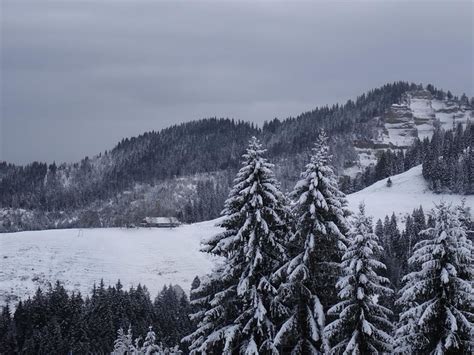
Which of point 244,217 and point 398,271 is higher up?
point 244,217

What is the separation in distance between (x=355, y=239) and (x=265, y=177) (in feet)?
15.5

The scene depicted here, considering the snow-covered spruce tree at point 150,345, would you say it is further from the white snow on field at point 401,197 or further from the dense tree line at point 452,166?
the dense tree line at point 452,166

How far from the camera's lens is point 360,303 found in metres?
19.8

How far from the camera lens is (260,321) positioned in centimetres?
2088

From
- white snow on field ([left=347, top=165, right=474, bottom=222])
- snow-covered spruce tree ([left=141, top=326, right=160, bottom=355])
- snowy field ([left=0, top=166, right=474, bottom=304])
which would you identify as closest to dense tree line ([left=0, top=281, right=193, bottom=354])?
snowy field ([left=0, top=166, right=474, bottom=304])

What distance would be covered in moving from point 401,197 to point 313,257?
132 metres

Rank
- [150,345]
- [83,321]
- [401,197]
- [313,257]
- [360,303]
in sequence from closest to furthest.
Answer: [360,303]
[313,257]
[150,345]
[83,321]
[401,197]

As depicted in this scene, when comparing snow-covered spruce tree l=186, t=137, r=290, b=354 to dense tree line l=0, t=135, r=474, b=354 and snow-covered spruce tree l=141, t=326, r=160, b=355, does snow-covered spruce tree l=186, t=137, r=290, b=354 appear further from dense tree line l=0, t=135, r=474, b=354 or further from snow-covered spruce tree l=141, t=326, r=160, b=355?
snow-covered spruce tree l=141, t=326, r=160, b=355

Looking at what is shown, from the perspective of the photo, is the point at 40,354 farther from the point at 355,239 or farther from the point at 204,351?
the point at 355,239

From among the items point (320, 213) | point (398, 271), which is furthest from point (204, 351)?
point (398, 271)

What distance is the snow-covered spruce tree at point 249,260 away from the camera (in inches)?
828

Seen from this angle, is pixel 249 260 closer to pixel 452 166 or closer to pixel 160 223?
pixel 452 166

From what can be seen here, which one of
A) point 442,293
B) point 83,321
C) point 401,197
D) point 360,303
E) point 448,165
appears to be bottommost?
point 83,321

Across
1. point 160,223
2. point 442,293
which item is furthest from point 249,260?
point 160,223
